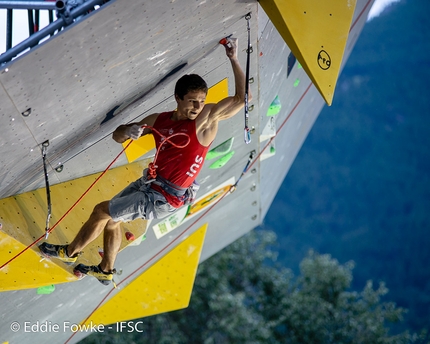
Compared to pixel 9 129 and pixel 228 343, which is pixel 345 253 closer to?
pixel 228 343

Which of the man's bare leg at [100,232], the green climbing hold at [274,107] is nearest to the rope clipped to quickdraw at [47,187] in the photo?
the man's bare leg at [100,232]

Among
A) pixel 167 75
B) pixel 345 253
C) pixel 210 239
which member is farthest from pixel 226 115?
pixel 345 253

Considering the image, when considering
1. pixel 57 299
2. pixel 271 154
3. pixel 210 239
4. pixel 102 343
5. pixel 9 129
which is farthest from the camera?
pixel 102 343

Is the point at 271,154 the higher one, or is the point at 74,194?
the point at 74,194

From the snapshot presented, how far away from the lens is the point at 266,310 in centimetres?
1245

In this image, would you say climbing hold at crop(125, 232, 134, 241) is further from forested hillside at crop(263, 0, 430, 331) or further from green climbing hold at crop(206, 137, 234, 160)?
forested hillside at crop(263, 0, 430, 331)

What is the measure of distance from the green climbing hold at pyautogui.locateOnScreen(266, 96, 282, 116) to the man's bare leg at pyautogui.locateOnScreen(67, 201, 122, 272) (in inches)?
71.2

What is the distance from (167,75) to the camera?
4.91 meters

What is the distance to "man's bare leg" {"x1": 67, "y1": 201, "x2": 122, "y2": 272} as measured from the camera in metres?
4.86

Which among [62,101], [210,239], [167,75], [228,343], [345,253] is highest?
[62,101]

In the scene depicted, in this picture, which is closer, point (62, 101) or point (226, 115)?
point (62, 101)

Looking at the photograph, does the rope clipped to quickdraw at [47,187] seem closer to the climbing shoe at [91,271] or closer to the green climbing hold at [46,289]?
the climbing shoe at [91,271]

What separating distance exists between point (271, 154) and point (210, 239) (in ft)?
3.87

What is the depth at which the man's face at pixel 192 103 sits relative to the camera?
4582mm
